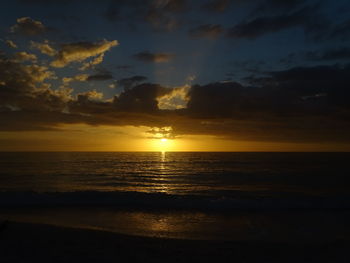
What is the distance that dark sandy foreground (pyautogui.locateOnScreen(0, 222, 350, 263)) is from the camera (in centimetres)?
1096

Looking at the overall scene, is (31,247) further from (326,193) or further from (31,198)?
(326,193)

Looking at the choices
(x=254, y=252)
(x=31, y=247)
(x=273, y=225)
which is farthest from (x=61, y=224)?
(x=273, y=225)

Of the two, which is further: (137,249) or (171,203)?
(171,203)

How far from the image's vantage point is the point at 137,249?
1202cm

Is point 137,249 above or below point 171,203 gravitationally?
above

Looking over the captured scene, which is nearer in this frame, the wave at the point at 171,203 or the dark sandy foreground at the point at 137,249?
the dark sandy foreground at the point at 137,249

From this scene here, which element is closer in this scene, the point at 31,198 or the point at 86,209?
the point at 86,209

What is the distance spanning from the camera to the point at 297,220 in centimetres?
1886

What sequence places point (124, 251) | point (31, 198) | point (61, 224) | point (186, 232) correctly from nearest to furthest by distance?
point (124, 251) < point (186, 232) < point (61, 224) < point (31, 198)

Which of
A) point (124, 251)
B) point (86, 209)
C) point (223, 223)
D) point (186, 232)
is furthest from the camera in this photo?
point (86, 209)

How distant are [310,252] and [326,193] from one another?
895 inches

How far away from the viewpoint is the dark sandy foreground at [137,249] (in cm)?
1096

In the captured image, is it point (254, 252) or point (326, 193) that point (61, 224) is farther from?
point (326, 193)

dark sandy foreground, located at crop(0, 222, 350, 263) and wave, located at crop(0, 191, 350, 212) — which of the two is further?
wave, located at crop(0, 191, 350, 212)
